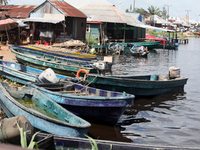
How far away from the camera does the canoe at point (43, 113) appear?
231 inches

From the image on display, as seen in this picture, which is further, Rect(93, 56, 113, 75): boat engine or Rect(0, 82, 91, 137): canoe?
Rect(93, 56, 113, 75): boat engine

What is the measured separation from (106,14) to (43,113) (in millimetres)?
33322

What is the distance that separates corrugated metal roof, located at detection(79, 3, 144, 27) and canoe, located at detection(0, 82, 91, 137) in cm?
2930

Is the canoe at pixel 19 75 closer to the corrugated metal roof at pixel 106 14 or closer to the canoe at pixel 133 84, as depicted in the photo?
the canoe at pixel 133 84

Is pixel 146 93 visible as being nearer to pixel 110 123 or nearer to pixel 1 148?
pixel 110 123

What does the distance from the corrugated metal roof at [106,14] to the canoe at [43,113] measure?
29.3 m

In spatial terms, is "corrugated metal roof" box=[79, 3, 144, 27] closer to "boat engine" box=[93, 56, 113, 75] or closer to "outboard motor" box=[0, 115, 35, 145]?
"boat engine" box=[93, 56, 113, 75]

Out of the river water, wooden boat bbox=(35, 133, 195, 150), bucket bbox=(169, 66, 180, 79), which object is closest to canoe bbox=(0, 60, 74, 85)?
the river water

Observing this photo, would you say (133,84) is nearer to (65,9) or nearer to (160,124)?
(160,124)

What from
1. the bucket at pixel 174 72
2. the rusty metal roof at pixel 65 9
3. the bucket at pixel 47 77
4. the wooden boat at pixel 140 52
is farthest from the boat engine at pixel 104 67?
the wooden boat at pixel 140 52

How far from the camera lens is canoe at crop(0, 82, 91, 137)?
5867 mm

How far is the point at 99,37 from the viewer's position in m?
35.4

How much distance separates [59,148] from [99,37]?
31.2 metres

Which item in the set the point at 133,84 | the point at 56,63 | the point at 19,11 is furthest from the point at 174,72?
the point at 19,11
